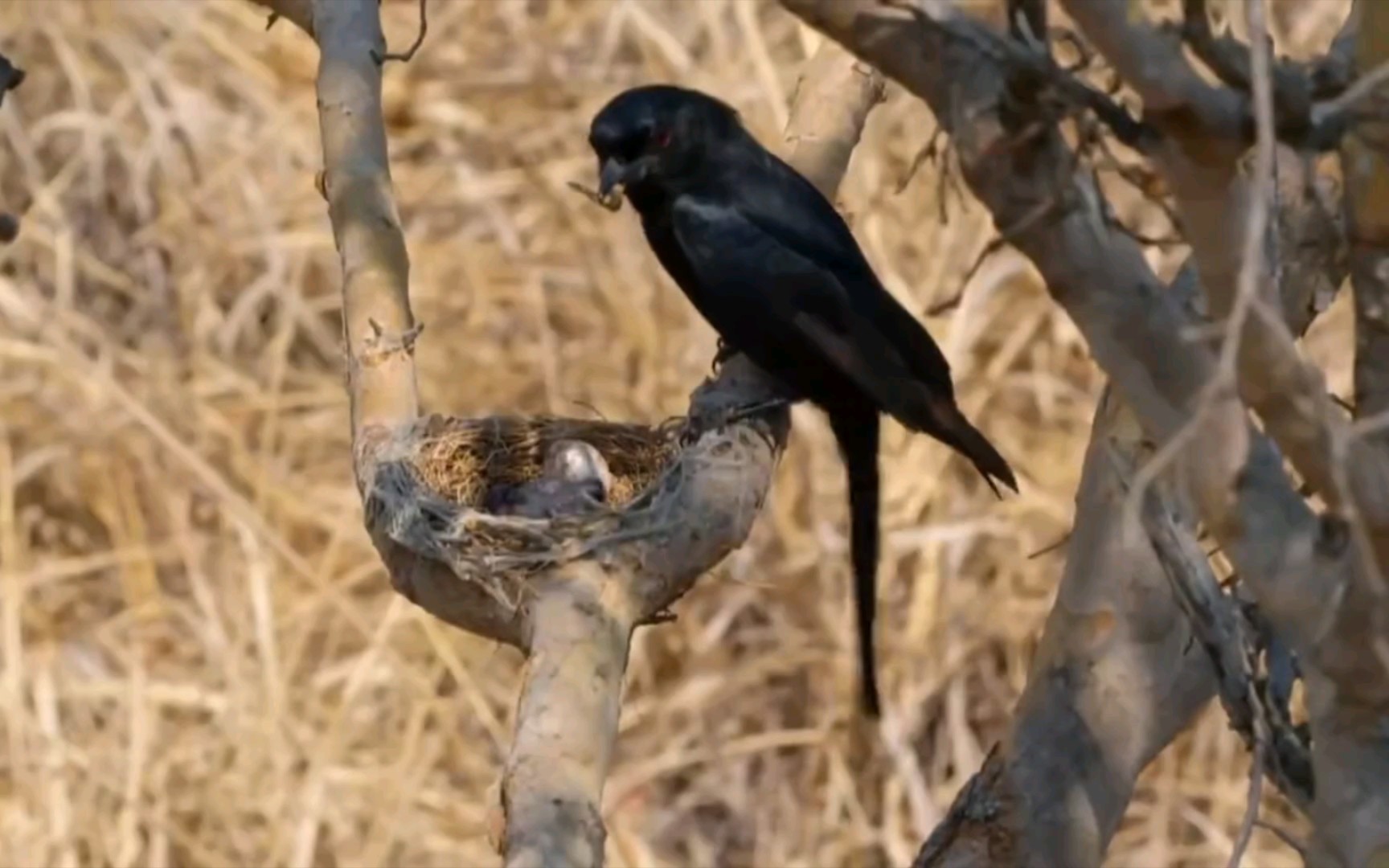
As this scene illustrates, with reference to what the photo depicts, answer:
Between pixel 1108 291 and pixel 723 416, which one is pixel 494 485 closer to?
pixel 723 416

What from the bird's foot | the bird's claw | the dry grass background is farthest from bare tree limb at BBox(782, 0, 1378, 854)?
the dry grass background

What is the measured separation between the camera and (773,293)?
2.30 meters

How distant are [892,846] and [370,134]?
5.87 ft

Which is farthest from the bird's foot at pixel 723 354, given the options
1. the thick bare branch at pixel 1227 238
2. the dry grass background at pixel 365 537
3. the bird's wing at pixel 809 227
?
the thick bare branch at pixel 1227 238

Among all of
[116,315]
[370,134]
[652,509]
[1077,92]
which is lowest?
[1077,92]

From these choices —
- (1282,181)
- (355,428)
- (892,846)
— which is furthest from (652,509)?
(892,846)

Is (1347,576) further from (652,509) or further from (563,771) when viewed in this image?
(652,509)

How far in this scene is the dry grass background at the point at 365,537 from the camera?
141 inches

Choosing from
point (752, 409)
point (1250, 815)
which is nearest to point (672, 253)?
point (752, 409)

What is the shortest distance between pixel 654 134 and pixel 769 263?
17 centimetres

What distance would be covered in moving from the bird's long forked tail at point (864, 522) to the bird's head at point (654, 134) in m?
0.30

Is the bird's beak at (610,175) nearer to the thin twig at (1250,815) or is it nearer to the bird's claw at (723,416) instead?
the bird's claw at (723,416)

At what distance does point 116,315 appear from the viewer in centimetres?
432

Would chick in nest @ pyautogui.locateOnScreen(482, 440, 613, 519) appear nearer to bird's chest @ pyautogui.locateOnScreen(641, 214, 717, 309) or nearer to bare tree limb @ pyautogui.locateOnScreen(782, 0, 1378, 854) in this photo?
bird's chest @ pyautogui.locateOnScreen(641, 214, 717, 309)
